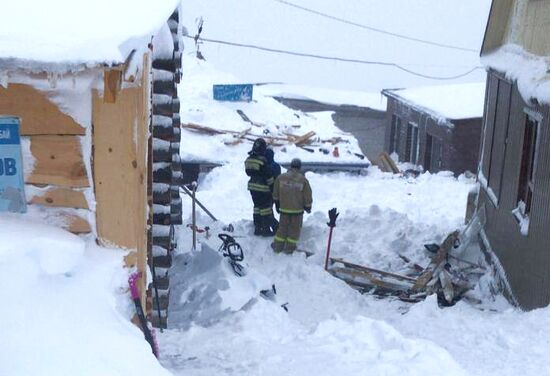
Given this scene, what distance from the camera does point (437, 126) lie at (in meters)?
24.6

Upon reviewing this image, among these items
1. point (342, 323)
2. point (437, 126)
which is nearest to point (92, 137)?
point (342, 323)

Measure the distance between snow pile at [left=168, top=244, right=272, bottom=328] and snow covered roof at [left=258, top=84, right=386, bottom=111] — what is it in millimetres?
28685

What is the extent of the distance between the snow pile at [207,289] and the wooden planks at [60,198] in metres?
3.30

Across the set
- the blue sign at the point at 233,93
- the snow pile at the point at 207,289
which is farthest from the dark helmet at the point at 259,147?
the blue sign at the point at 233,93

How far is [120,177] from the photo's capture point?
4602mm

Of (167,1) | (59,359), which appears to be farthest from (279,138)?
Answer: (59,359)

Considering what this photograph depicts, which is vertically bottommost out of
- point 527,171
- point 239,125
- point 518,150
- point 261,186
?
point 239,125

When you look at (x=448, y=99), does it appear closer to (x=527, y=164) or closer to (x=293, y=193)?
(x=293, y=193)

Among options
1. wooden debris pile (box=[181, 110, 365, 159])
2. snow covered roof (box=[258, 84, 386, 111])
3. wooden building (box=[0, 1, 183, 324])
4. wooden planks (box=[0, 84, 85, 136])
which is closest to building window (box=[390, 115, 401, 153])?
snow covered roof (box=[258, 84, 386, 111])

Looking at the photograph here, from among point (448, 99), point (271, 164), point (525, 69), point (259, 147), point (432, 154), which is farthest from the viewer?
point (448, 99)

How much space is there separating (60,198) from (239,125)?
18576 millimetres

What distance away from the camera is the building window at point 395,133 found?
3002cm

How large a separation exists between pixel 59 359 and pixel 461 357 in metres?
4.49

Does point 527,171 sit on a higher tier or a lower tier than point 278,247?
higher
